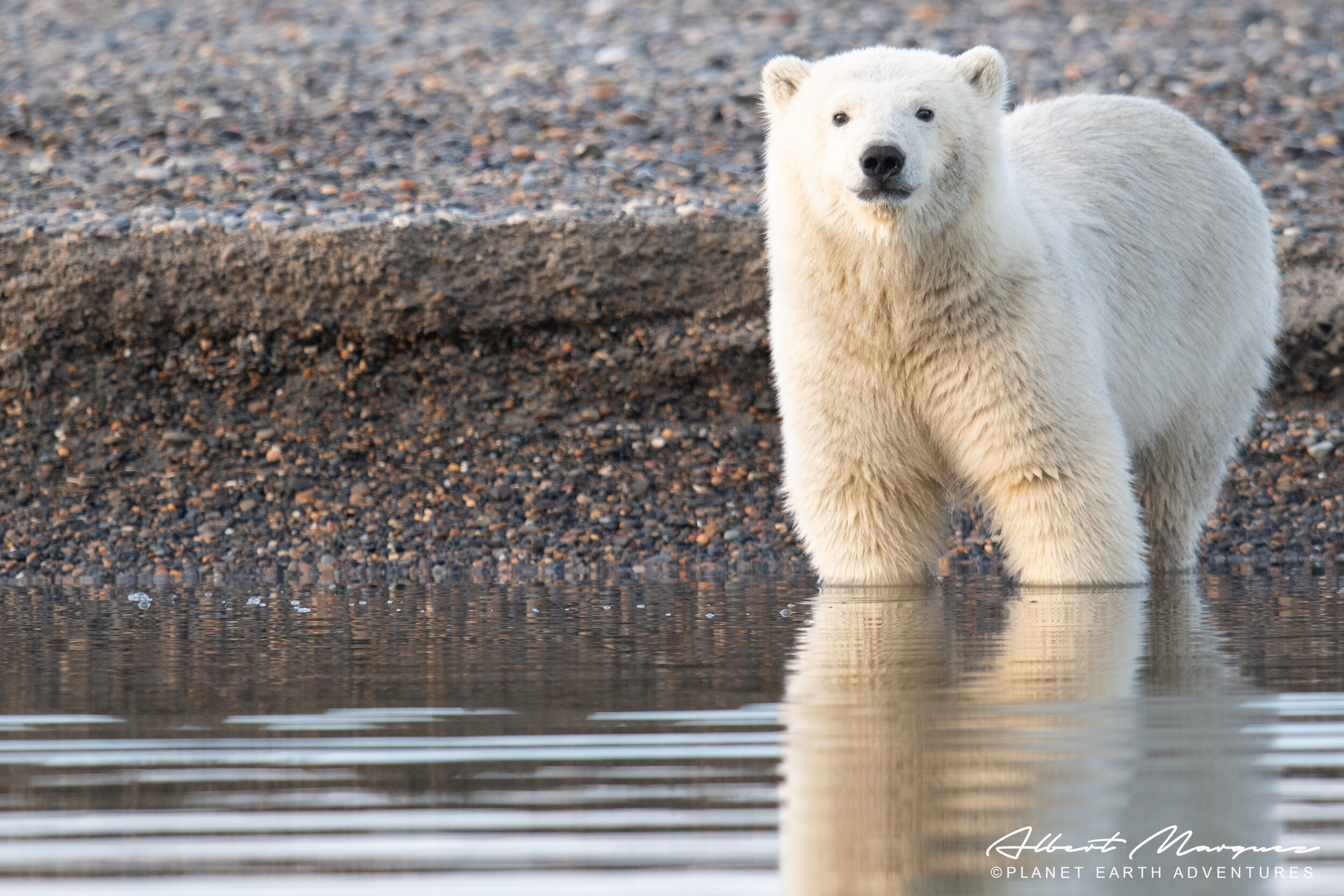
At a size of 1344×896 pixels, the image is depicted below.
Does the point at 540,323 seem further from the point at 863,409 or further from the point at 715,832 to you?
the point at 715,832

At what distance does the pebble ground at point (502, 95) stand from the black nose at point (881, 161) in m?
3.38

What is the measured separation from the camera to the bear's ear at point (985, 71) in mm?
5113

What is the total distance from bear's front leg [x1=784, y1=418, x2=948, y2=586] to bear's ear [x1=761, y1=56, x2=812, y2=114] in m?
1.01

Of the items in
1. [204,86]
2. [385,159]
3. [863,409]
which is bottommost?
[863,409]

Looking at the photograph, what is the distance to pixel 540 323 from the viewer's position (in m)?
7.96

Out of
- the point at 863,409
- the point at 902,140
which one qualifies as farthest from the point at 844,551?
the point at 902,140

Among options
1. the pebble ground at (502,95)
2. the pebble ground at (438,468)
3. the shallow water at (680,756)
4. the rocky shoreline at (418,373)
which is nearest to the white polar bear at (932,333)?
the shallow water at (680,756)

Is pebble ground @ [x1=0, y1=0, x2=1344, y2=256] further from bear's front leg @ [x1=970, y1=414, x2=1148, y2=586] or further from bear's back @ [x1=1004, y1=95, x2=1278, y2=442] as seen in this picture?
bear's front leg @ [x1=970, y1=414, x2=1148, y2=586]

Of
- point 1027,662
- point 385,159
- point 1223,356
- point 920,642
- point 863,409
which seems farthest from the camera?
point 385,159

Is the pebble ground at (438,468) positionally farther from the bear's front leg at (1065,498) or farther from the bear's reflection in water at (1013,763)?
the bear's reflection in water at (1013,763)

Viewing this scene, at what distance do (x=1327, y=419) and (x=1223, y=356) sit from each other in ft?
5.48

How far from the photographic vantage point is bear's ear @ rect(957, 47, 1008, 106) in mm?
5113
